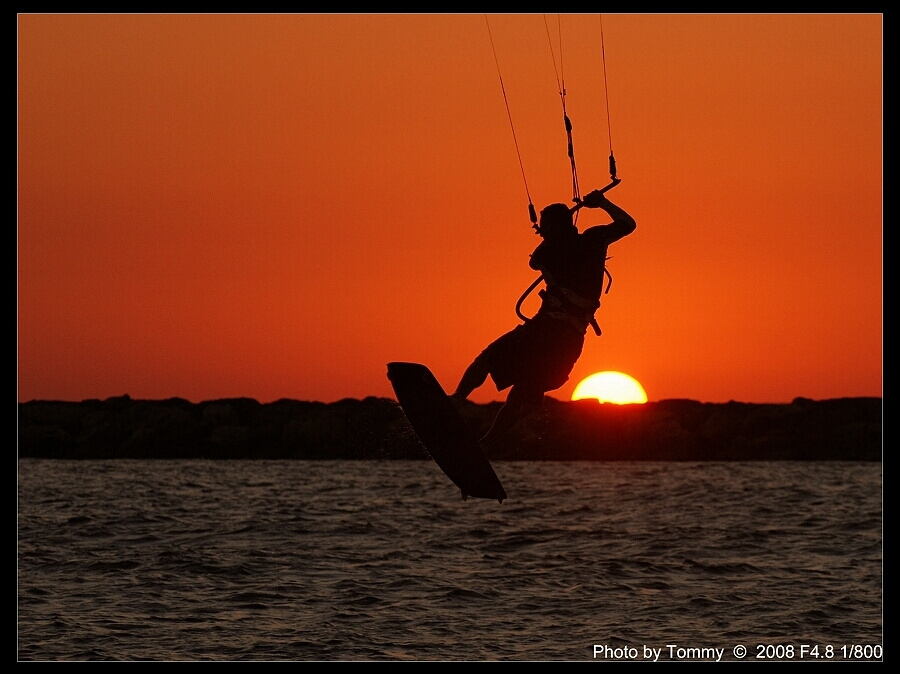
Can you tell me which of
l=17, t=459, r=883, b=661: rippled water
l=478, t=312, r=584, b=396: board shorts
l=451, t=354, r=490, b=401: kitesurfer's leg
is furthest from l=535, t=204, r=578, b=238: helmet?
l=17, t=459, r=883, b=661: rippled water

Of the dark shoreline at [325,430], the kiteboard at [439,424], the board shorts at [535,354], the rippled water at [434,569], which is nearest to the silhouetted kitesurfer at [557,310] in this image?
the board shorts at [535,354]

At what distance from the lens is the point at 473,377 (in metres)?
15.3

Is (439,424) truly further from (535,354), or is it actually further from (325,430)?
(325,430)

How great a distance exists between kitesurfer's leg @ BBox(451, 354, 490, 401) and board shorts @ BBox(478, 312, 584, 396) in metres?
0.04

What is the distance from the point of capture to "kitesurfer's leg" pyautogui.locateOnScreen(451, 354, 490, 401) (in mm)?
15301

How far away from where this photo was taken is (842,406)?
78.2 meters

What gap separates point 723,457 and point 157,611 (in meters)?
52.9

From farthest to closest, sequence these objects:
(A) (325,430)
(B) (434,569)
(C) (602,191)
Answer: (A) (325,430), (B) (434,569), (C) (602,191)

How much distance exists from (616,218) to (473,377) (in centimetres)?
220

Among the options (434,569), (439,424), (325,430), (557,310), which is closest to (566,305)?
(557,310)

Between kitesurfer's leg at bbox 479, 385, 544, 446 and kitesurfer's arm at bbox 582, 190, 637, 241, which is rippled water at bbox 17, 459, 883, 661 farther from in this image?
kitesurfer's arm at bbox 582, 190, 637, 241

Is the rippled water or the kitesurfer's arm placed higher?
the kitesurfer's arm

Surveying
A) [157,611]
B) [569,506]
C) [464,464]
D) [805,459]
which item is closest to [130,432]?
[569,506]
